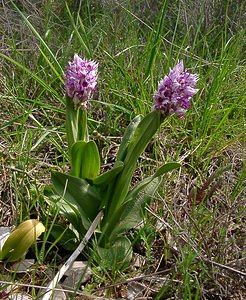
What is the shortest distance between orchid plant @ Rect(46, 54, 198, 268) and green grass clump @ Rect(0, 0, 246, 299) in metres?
0.06

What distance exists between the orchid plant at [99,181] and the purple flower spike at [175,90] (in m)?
0.03

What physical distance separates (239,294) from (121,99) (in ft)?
3.08

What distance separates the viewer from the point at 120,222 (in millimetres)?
1548

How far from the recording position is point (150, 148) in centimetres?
196

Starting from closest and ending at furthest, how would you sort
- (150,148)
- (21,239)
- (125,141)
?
(21,239) → (125,141) → (150,148)

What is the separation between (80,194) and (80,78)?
1.04ft

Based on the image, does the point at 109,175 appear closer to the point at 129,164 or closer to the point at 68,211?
the point at 129,164

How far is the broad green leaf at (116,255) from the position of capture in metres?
1.47

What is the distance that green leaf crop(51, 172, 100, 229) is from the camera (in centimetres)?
148

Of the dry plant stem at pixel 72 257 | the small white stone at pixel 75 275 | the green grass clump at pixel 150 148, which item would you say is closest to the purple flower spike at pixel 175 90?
the green grass clump at pixel 150 148

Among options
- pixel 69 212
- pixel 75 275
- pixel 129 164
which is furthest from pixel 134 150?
pixel 75 275

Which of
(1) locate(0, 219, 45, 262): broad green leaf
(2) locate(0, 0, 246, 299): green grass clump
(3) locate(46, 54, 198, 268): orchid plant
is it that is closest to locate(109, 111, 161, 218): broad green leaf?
(3) locate(46, 54, 198, 268): orchid plant

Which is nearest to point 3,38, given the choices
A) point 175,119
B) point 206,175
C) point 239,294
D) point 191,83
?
point 175,119

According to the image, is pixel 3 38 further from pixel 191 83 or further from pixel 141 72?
pixel 191 83
